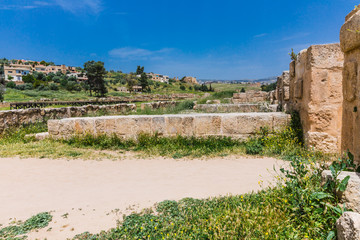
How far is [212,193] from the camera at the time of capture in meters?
3.15

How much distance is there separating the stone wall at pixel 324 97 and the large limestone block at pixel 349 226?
3.21 m

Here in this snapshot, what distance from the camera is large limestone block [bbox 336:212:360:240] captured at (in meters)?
1.49

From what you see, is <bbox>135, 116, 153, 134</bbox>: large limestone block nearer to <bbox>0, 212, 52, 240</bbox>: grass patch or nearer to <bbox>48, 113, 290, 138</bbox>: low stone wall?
<bbox>48, 113, 290, 138</bbox>: low stone wall

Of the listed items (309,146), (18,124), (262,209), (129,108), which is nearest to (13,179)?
(262,209)

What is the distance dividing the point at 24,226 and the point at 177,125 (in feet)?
12.8

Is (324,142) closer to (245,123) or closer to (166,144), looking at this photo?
(245,123)

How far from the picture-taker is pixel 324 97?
442 centimetres

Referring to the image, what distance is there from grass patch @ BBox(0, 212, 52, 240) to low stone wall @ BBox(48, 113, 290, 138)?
136 inches

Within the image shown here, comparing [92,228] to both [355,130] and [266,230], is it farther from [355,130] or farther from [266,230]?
[355,130]

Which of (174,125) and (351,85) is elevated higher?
(351,85)

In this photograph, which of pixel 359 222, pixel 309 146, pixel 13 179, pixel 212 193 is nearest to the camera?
pixel 359 222

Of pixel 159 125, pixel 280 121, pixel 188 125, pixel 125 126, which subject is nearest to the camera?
pixel 280 121

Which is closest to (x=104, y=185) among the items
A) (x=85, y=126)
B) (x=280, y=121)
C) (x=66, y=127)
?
(x=85, y=126)

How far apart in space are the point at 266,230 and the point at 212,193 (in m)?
1.15
